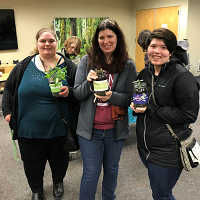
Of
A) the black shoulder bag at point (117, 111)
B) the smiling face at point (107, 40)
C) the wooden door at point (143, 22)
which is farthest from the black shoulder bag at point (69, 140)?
the wooden door at point (143, 22)

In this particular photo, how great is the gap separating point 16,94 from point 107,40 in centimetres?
78

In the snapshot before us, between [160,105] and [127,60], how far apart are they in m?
0.44

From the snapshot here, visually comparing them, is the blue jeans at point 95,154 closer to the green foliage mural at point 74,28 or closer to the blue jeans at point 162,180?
the blue jeans at point 162,180

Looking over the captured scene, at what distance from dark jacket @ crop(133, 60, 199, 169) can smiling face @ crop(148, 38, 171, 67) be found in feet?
0.14

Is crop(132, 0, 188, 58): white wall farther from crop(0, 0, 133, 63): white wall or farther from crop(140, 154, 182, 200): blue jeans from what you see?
crop(140, 154, 182, 200): blue jeans

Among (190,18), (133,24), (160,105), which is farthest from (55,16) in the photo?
(160,105)

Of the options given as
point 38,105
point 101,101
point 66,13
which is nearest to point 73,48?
point 38,105

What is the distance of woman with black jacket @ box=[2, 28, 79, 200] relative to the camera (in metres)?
1.55

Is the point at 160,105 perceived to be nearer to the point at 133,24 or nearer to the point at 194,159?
the point at 194,159

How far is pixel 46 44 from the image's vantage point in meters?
1.54

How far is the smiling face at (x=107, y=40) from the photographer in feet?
4.59

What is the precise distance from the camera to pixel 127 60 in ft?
4.95

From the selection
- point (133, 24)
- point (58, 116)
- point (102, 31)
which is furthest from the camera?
point (133, 24)

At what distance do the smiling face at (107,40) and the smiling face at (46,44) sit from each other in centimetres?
39
